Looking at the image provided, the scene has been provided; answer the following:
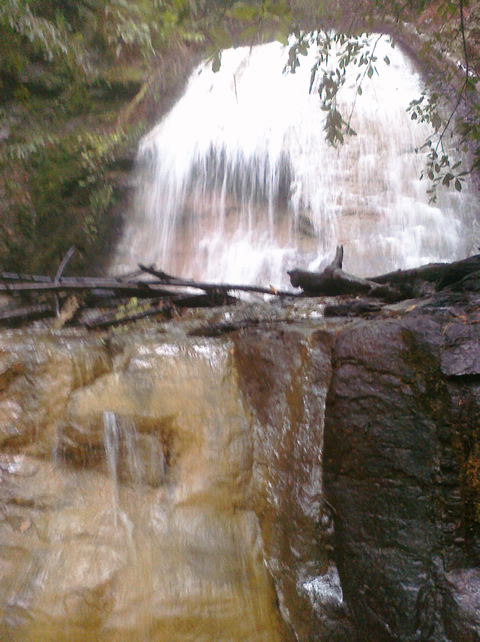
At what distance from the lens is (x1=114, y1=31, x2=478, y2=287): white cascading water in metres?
6.77

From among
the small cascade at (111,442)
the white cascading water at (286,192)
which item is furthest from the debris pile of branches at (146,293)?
the white cascading water at (286,192)

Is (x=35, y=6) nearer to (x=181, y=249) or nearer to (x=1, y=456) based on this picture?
(x=181, y=249)

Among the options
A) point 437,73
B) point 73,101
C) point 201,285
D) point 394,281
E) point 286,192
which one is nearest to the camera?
point 394,281

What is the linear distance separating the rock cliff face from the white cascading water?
4.06 metres

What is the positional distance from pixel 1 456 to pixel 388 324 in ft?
7.03

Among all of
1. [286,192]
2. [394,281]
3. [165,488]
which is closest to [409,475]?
[165,488]

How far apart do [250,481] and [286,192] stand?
603 cm

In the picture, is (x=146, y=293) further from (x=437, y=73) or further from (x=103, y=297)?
(x=437, y=73)

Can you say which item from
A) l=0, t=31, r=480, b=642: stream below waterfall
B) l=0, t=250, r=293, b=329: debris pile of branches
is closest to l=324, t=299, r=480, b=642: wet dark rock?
l=0, t=31, r=480, b=642: stream below waterfall

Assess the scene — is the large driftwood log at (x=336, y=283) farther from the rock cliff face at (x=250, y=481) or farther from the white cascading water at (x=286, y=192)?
the white cascading water at (x=286, y=192)

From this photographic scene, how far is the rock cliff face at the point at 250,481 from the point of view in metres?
1.82

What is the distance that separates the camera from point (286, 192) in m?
7.50

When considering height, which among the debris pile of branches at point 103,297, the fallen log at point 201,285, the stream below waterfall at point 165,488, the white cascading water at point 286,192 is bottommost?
the stream below waterfall at point 165,488

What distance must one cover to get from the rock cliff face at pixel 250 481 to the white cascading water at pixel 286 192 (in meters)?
4.06
